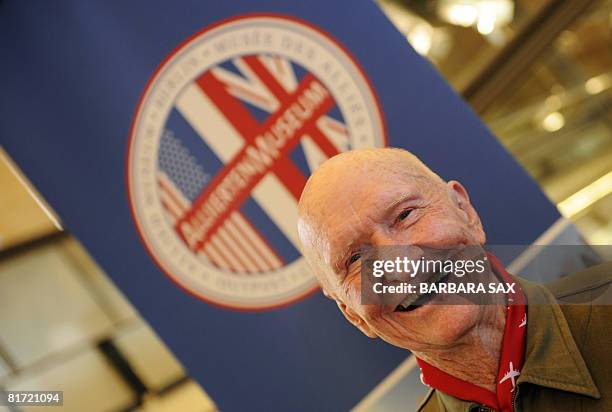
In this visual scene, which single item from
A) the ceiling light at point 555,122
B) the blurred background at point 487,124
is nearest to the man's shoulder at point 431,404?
the blurred background at point 487,124

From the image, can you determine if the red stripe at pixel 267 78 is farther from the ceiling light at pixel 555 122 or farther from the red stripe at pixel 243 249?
the ceiling light at pixel 555 122

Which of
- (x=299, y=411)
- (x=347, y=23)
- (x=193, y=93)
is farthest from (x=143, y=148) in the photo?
(x=299, y=411)

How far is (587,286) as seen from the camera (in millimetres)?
832

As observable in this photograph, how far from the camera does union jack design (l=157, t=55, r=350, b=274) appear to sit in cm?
146

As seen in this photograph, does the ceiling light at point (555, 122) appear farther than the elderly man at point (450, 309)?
Yes

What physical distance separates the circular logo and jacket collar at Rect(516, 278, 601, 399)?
670 millimetres

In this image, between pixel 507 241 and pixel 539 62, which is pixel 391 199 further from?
pixel 539 62

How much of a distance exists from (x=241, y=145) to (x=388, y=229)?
707mm

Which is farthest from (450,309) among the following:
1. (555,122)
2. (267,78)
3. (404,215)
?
(555,122)

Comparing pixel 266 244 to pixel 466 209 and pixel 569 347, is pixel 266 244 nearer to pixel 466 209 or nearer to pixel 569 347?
pixel 466 209

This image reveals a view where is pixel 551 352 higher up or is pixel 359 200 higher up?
pixel 359 200

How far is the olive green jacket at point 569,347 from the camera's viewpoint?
76cm

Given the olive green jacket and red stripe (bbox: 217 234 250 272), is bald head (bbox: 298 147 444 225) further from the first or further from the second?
red stripe (bbox: 217 234 250 272)

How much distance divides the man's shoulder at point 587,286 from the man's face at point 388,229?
0.36ft
